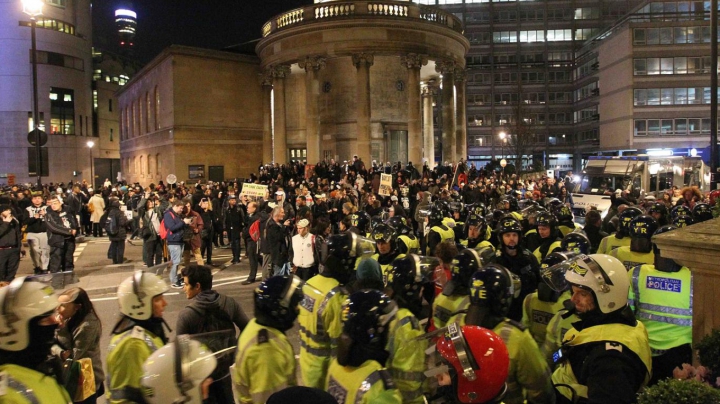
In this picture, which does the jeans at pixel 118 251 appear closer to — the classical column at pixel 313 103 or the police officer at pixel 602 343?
the police officer at pixel 602 343

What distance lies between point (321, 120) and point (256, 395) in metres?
36.2

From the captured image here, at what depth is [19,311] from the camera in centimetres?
298

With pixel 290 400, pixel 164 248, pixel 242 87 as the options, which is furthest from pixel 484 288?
pixel 242 87

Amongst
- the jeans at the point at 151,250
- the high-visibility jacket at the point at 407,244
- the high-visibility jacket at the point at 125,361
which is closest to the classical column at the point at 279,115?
the jeans at the point at 151,250

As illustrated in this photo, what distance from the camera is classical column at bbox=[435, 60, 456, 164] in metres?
37.2

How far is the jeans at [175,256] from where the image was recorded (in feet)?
41.0

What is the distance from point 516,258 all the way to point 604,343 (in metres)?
2.92

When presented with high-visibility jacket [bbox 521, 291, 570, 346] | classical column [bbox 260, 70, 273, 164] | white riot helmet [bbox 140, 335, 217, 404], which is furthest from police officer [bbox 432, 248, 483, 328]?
classical column [bbox 260, 70, 273, 164]

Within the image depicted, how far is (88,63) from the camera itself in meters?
68.1

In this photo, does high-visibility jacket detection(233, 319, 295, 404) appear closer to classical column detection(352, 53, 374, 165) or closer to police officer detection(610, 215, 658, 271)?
police officer detection(610, 215, 658, 271)

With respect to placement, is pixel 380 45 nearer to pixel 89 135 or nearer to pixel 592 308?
pixel 592 308

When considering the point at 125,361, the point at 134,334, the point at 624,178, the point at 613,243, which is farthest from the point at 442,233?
the point at 624,178

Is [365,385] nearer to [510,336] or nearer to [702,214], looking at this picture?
[510,336]

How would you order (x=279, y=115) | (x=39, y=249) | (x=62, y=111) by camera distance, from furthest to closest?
(x=62, y=111), (x=279, y=115), (x=39, y=249)
